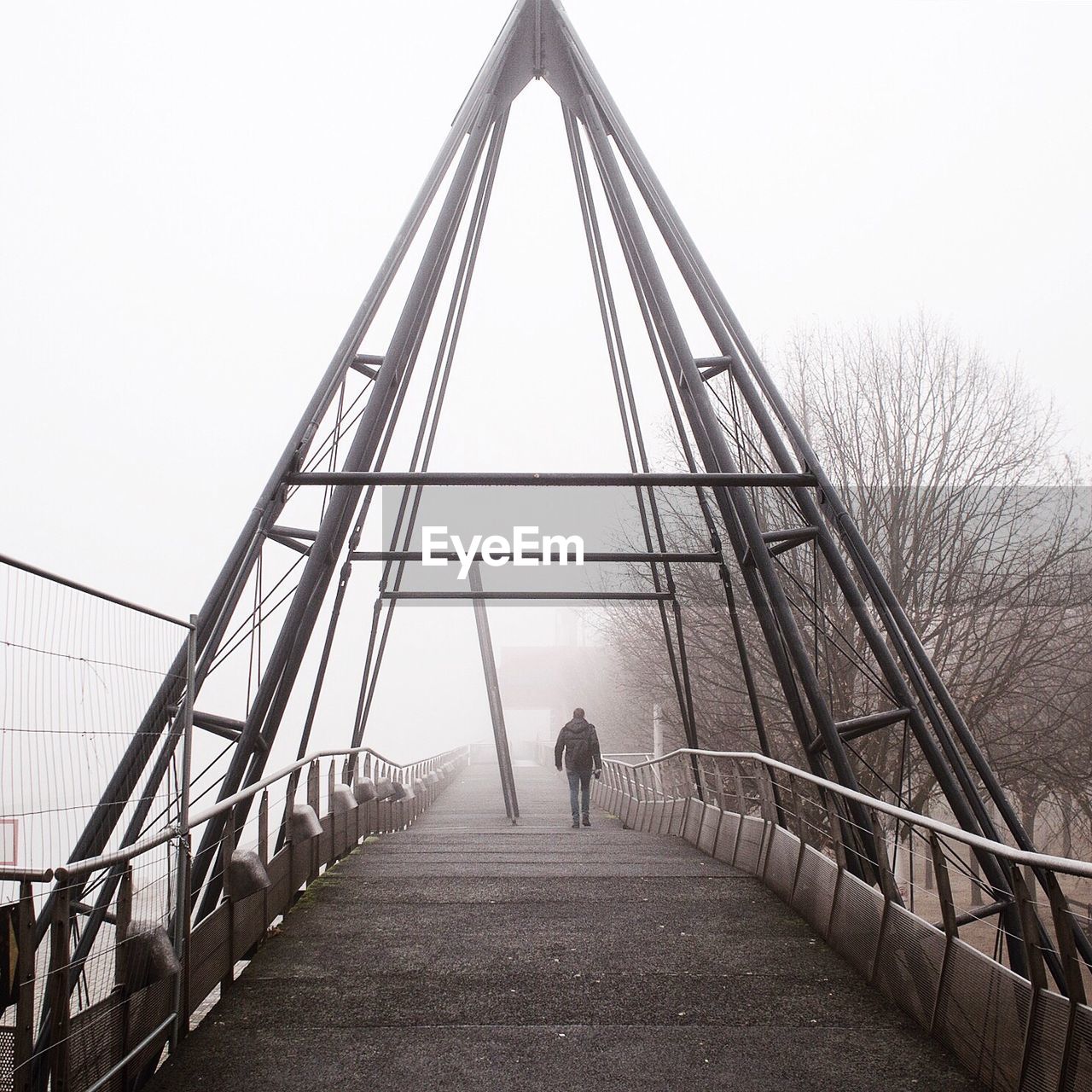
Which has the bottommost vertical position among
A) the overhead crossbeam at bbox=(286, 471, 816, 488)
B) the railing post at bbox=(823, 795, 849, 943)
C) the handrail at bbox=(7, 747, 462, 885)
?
the railing post at bbox=(823, 795, 849, 943)

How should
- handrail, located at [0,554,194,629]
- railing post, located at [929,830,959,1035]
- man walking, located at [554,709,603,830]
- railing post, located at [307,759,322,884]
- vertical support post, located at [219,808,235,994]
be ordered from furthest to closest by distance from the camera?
man walking, located at [554,709,603,830] < railing post, located at [307,759,322,884] < vertical support post, located at [219,808,235,994] < railing post, located at [929,830,959,1035] < handrail, located at [0,554,194,629]

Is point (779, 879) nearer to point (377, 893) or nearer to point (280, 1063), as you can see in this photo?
point (377, 893)

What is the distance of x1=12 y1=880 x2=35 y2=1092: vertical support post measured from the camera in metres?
3.30

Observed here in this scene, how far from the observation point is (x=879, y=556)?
61.2ft

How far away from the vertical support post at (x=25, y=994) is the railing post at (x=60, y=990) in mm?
205

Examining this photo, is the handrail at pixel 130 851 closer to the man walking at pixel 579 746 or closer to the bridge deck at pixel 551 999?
the bridge deck at pixel 551 999

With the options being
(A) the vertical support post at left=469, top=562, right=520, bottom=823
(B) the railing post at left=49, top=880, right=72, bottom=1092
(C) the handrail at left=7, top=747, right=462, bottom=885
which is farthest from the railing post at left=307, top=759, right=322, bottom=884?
(A) the vertical support post at left=469, top=562, right=520, bottom=823

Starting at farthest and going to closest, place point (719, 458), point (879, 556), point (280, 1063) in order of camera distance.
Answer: point (879, 556), point (719, 458), point (280, 1063)

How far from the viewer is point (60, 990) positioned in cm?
373

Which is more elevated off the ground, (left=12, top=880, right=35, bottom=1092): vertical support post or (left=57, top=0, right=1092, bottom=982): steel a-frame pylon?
(left=57, top=0, right=1092, bottom=982): steel a-frame pylon

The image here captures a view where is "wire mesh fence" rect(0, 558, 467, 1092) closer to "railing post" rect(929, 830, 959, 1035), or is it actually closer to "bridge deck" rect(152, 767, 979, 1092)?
"bridge deck" rect(152, 767, 979, 1092)

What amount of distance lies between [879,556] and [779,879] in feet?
36.9

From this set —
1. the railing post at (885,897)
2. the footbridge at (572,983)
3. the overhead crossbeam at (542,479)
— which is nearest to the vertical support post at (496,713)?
the overhead crossbeam at (542,479)

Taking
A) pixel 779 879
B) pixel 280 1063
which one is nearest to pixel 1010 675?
pixel 779 879
